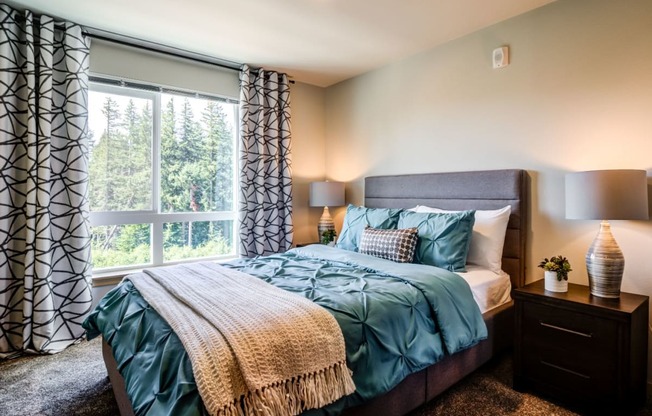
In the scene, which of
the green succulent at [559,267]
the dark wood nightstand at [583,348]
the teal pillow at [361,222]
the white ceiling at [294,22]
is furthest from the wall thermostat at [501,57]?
the dark wood nightstand at [583,348]

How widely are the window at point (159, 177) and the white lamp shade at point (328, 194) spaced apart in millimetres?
894

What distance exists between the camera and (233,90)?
3.69 meters

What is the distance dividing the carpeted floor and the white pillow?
67 centimetres

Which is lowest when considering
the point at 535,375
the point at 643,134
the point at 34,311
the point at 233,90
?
the point at 535,375

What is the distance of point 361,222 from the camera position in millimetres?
3000

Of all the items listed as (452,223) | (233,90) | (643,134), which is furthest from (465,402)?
(233,90)

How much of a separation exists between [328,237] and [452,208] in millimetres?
1318

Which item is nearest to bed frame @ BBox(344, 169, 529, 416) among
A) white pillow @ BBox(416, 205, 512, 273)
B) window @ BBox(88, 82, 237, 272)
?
white pillow @ BBox(416, 205, 512, 273)

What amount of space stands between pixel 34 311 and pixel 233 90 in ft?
8.48

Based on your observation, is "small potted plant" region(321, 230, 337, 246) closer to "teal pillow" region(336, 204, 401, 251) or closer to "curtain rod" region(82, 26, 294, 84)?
"teal pillow" region(336, 204, 401, 251)

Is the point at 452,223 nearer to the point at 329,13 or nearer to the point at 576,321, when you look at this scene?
the point at 576,321

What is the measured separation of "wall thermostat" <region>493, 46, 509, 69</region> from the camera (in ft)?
8.71

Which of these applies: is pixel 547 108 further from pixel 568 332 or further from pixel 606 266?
pixel 568 332

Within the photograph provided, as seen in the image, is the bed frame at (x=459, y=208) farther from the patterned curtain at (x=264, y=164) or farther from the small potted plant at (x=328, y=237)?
the patterned curtain at (x=264, y=164)
